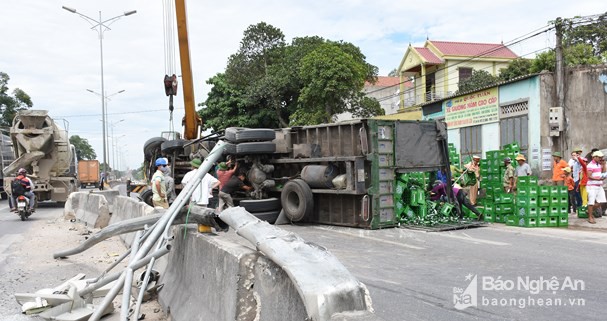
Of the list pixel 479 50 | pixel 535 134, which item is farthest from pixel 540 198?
pixel 479 50

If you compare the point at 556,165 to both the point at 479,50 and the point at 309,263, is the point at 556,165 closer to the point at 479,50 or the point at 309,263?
the point at 309,263

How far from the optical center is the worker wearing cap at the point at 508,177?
1270 centimetres

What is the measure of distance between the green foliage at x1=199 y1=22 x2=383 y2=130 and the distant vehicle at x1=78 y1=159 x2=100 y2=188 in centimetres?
1155

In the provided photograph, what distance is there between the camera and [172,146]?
50.2 feet

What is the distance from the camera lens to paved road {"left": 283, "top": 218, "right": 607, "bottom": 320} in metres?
4.96

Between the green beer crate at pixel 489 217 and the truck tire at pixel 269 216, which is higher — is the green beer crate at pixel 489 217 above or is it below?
below

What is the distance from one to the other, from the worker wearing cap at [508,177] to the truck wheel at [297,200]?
17.3 feet

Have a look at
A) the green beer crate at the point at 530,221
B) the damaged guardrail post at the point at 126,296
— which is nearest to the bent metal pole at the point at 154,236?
the damaged guardrail post at the point at 126,296

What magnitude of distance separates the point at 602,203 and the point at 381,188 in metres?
5.76

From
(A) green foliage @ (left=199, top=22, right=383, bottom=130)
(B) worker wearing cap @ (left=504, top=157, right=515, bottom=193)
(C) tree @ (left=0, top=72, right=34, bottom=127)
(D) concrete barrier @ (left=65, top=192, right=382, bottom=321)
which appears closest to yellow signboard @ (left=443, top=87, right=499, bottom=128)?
(A) green foliage @ (left=199, top=22, right=383, bottom=130)

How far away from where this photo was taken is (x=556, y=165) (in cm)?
1316

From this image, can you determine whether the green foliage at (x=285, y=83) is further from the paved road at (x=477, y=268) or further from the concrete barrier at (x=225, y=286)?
Answer: the concrete barrier at (x=225, y=286)

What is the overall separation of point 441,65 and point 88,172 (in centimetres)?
3215

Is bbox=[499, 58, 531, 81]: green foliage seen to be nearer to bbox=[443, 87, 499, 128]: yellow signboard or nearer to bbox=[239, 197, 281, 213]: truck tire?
bbox=[443, 87, 499, 128]: yellow signboard
